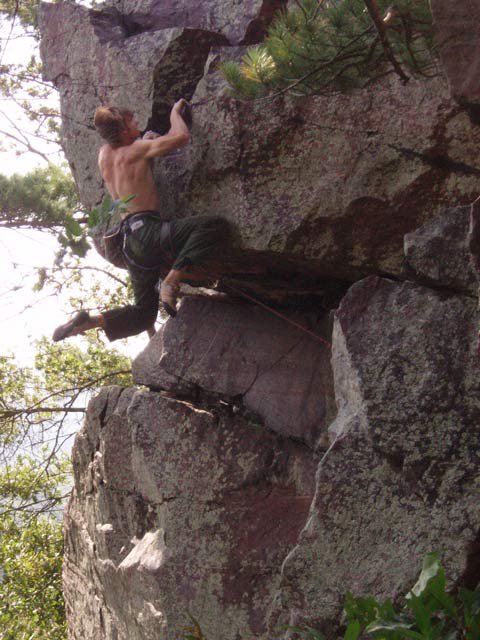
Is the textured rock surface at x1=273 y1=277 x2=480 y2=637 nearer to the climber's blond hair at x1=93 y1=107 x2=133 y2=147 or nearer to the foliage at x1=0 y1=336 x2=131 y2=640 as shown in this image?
the climber's blond hair at x1=93 y1=107 x2=133 y2=147

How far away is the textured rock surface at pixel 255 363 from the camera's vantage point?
575 cm

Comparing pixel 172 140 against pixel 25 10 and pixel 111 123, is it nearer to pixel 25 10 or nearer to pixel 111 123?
pixel 111 123

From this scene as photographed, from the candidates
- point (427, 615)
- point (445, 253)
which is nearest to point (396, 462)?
point (427, 615)

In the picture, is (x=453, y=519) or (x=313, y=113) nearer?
(x=453, y=519)

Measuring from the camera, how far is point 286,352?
5980 millimetres

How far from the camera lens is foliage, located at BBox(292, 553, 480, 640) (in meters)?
3.19

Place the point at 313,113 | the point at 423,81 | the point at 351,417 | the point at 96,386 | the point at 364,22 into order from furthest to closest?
the point at 96,386, the point at 313,113, the point at 423,81, the point at 351,417, the point at 364,22

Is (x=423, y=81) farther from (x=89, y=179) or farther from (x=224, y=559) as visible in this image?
(x=224, y=559)

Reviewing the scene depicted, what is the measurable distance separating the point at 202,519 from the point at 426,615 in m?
2.72

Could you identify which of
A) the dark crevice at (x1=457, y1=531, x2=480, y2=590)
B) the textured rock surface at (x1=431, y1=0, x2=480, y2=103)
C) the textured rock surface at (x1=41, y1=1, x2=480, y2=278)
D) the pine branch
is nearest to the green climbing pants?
the textured rock surface at (x1=41, y1=1, x2=480, y2=278)

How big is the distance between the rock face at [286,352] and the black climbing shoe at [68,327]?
75 cm

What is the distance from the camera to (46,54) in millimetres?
7023

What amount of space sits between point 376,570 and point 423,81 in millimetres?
2942

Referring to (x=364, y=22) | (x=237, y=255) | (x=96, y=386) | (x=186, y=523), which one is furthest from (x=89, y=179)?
(x=96, y=386)
